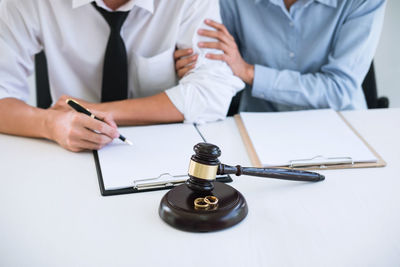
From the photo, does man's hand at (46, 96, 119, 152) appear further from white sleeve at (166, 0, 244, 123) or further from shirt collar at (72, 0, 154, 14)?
shirt collar at (72, 0, 154, 14)

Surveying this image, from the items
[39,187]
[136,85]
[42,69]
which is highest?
[39,187]

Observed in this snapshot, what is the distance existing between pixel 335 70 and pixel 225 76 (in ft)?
1.44

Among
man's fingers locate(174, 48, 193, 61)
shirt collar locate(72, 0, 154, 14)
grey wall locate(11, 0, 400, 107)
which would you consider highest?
shirt collar locate(72, 0, 154, 14)

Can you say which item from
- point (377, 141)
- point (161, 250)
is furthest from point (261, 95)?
point (161, 250)

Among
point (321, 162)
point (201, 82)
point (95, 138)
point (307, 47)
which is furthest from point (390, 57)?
point (95, 138)

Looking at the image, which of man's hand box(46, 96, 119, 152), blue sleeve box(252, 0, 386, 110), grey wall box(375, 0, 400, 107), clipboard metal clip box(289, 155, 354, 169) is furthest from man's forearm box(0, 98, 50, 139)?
grey wall box(375, 0, 400, 107)

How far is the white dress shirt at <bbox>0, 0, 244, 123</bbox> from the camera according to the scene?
4.55ft

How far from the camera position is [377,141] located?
123 cm

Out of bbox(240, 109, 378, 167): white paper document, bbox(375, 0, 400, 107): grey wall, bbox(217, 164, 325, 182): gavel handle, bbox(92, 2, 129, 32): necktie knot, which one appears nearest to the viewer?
bbox(217, 164, 325, 182): gavel handle

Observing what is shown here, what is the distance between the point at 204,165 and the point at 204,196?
7 cm

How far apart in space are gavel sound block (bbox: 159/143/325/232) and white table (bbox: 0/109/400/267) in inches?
0.7

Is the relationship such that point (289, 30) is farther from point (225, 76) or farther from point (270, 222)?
point (270, 222)

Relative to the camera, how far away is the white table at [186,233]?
29.4 inches

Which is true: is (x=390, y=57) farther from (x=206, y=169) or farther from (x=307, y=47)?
(x=206, y=169)
